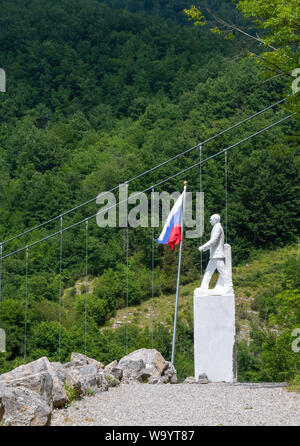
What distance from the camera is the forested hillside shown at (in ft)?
152

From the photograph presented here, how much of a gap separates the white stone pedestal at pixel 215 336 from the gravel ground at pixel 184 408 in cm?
317

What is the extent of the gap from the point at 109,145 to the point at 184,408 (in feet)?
188

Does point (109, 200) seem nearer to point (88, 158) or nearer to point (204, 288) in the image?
point (88, 158)

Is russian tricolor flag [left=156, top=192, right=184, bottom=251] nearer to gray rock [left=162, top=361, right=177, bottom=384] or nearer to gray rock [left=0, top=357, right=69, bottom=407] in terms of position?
gray rock [left=162, top=361, right=177, bottom=384]

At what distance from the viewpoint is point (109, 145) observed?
215 feet

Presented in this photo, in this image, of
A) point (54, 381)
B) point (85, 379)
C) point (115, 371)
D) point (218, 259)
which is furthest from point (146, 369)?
point (54, 381)

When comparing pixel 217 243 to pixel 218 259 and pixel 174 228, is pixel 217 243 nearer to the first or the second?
pixel 218 259

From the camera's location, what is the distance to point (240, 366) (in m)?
33.2

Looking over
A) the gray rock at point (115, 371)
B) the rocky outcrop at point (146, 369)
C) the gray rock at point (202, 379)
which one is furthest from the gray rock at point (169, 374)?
the gray rock at point (115, 371)

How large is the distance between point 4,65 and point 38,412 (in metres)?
84.8

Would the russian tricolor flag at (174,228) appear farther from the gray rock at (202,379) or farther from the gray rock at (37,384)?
the gray rock at (37,384)

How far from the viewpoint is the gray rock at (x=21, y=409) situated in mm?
6859

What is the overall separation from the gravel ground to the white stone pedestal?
3.17m

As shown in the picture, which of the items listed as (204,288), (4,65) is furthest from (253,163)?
(4,65)
